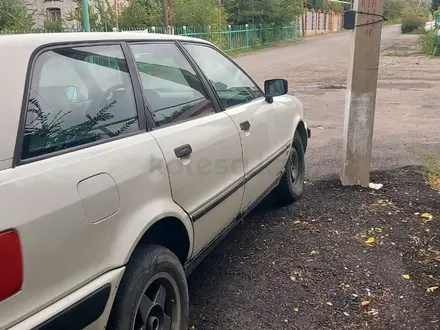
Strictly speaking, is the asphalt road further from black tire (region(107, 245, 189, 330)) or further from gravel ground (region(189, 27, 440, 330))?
black tire (region(107, 245, 189, 330))

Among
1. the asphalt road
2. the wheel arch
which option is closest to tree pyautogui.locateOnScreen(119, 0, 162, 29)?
the asphalt road

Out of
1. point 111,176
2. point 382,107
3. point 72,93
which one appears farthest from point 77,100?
point 382,107

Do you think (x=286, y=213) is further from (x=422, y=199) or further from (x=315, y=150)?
(x=315, y=150)

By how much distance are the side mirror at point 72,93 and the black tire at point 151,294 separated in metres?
0.76

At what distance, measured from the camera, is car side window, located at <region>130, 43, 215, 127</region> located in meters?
2.93

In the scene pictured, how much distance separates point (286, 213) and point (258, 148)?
1.16 meters

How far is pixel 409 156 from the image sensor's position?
6707 millimetres

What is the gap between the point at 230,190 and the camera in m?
3.42

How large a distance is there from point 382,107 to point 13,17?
1519cm

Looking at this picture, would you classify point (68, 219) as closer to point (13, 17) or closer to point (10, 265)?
point (10, 265)

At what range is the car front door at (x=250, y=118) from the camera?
367cm

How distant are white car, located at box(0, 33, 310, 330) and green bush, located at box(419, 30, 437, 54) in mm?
23780

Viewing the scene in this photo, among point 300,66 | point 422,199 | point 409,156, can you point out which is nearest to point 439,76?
point 300,66

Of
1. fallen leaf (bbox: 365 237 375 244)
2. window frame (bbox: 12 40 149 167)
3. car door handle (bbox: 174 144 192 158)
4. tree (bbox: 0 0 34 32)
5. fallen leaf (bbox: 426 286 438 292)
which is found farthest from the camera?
tree (bbox: 0 0 34 32)
